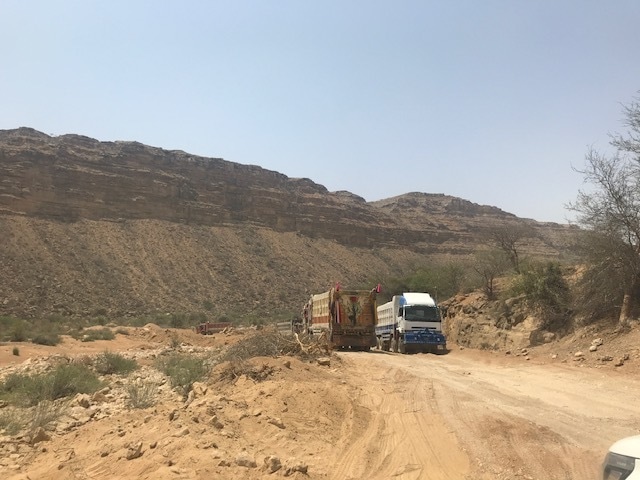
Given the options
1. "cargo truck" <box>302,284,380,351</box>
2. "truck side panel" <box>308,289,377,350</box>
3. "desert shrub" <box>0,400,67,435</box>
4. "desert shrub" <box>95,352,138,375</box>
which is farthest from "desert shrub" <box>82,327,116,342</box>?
"desert shrub" <box>0,400,67,435</box>

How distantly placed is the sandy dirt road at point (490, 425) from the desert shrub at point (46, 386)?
6.94m

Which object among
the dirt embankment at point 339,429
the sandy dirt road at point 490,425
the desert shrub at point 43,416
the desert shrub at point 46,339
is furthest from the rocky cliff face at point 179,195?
the sandy dirt road at point 490,425

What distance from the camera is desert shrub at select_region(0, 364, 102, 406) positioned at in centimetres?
1192

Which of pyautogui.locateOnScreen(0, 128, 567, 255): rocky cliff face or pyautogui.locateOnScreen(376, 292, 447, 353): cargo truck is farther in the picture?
pyautogui.locateOnScreen(0, 128, 567, 255): rocky cliff face

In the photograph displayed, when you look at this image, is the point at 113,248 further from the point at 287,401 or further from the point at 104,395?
the point at 287,401

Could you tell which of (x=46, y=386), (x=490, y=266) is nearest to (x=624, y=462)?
(x=46, y=386)

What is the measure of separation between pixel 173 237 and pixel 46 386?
6085 centimetres

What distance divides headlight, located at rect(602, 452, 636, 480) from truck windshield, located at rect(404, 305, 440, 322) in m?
22.0

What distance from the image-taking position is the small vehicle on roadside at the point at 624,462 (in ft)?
11.0

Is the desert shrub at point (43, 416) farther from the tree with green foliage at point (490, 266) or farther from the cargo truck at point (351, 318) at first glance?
the tree with green foliage at point (490, 266)

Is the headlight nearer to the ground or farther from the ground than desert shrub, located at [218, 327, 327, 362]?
farther from the ground

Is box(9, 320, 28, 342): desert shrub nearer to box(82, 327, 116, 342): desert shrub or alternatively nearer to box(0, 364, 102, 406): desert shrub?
box(82, 327, 116, 342): desert shrub

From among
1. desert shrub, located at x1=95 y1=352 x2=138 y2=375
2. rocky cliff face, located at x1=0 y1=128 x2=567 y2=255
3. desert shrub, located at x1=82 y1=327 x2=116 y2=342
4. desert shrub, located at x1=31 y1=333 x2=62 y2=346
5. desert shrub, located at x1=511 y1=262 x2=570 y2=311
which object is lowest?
desert shrub, located at x1=82 y1=327 x2=116 y2=342

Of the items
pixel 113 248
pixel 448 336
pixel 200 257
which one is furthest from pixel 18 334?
pixel 200 257
